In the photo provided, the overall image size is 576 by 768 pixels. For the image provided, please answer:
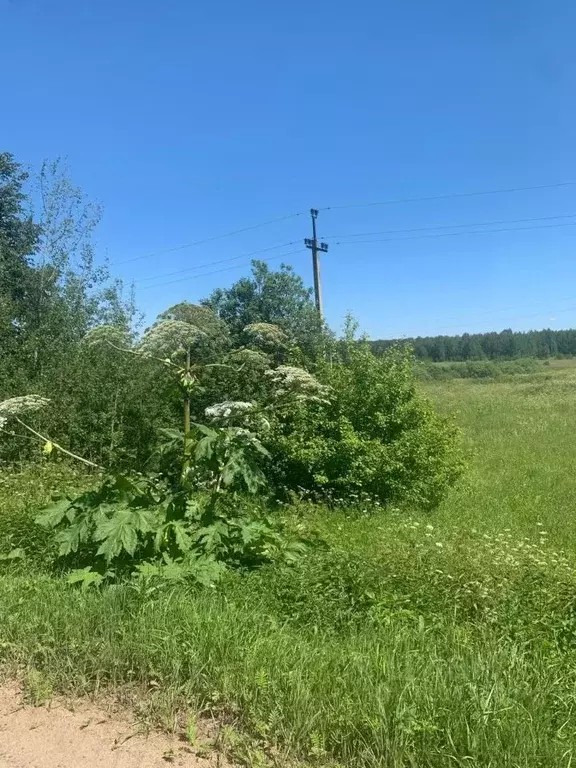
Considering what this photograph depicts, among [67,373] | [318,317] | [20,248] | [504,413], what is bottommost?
[504,413]

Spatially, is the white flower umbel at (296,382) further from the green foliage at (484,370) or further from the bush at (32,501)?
the green foliage at (484,370)

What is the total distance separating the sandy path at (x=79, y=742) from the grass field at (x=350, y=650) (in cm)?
14

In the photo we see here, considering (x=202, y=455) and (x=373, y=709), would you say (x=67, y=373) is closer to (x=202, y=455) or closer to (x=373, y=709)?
(x=202, y=455)

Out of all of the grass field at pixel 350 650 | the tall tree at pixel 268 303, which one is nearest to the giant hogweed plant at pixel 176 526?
the grass field at pixel 350 650

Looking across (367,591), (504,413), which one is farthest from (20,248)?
(504,413)

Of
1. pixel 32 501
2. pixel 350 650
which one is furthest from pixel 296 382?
pixel 350 650

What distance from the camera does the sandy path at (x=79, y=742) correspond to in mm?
2623

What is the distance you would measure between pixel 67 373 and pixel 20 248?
562cm

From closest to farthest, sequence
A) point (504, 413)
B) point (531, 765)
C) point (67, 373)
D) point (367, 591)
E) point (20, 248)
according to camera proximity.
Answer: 1. point (531, 765)
2. point (367, 591)
3. point (67, 373)
4. point (20, 248)
5. point (504, 413)

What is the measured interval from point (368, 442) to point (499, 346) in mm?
85940

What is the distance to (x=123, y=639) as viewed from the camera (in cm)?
336

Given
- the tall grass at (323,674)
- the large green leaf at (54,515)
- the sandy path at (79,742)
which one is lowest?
the sandy path at (79,742)

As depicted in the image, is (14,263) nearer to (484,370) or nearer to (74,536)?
(74,536)

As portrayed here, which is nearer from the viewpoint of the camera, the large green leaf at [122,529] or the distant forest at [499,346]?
the large green leaf at [122,529]
